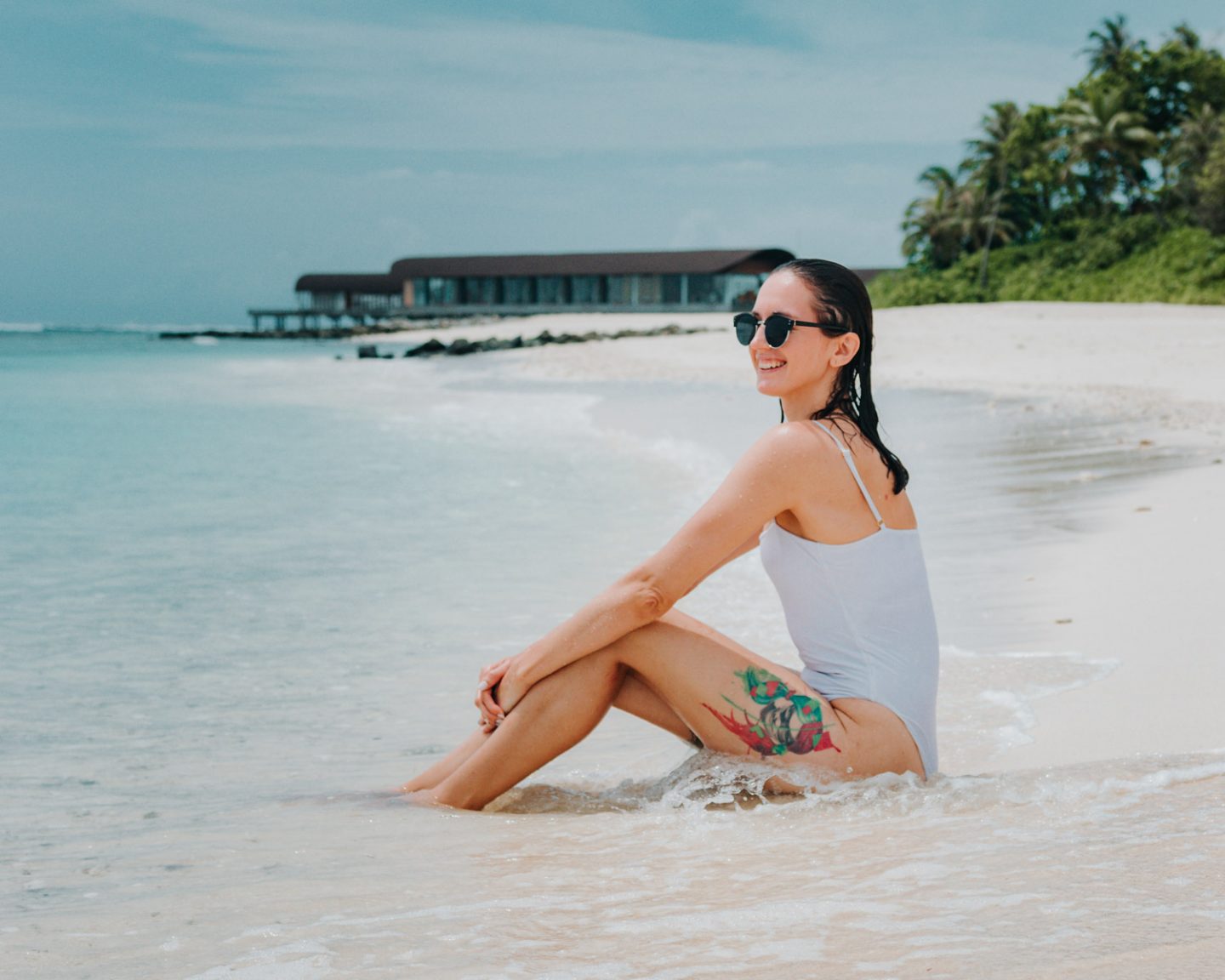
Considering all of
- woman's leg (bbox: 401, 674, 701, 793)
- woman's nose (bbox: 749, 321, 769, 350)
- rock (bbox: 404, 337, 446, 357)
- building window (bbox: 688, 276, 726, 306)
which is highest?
building window (bbox: 688, 276, 726, 306)

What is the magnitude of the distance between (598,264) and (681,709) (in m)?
62.0

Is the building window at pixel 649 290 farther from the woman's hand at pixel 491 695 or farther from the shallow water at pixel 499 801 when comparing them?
the woman's hand at pixel 491 695

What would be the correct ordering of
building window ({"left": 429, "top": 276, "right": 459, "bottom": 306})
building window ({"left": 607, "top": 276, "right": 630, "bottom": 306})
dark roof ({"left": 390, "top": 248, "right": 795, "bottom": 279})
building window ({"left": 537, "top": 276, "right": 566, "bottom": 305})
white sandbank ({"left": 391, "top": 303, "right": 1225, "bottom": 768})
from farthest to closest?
building window ({"left": 429, "top": 276, "right": 459, "bottom": 306}) → building window ({"left": 537, "top": 276, "right": 566, "bottom": 305}) → building window ({"left": 607, "top": 276, "right": 630, "bottom": 306}) → dark roof ({"left": 390, "top": 248, "right": 795, "bottom": 279}) → white sandbank ({"left": 391, "top": 303, "right": 1225, "bottom": 768})

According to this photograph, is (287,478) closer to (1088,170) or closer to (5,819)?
(5,819)

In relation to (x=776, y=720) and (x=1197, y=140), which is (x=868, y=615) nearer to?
(x=776, y=720)

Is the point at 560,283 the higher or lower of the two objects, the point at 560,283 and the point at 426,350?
the higher

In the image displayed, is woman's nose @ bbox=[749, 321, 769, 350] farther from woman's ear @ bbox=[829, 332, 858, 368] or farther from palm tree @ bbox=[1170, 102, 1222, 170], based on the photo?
palm tree @ bbox=[1170, 102, 1222, 170]

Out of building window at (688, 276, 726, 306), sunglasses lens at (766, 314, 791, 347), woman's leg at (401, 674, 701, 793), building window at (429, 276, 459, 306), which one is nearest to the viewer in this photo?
sunglasses lens at (766, 314, 791, 347)

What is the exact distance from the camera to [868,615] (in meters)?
2.82

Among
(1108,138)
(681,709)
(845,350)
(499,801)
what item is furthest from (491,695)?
(1108,138)

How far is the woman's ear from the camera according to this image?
9.65 ft

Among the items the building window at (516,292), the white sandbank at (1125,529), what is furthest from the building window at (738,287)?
the white sandbank at (1125,529)

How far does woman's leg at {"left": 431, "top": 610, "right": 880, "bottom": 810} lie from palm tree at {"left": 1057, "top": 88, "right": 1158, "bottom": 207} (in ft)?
149

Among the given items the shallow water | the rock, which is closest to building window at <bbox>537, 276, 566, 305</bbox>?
the rock
